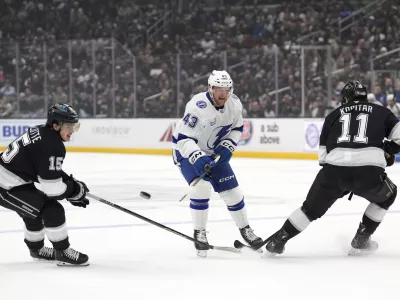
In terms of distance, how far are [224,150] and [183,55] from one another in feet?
32.4

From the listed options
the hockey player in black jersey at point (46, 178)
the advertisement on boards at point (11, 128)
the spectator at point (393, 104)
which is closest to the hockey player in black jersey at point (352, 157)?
the hockey player in black jersey at point (46, 178)

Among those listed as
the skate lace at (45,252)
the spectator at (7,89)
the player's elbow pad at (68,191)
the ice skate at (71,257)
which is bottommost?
the spectator at (7,89)

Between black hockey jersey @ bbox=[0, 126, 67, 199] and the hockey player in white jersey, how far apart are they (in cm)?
90

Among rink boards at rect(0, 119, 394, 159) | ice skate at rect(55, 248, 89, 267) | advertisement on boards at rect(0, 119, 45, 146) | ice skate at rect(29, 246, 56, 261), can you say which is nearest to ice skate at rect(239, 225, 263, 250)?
ice skate at rect(55, 248, 89, 267)

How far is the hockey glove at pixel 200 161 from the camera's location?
16.0 ft

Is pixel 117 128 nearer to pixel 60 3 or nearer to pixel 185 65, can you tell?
pixel 185 65

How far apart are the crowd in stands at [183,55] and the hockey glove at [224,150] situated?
8.24 meters

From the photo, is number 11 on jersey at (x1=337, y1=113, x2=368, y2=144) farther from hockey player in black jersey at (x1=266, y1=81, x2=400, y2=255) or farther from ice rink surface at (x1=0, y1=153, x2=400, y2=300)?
ice rink surface at (x1=0, y1=153, x2=400, y2=300)

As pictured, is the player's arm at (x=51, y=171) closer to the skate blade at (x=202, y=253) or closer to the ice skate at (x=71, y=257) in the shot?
the ice skate at (x=71, y=257)

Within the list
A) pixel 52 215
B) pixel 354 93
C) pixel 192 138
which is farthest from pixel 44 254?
pixel 354 93

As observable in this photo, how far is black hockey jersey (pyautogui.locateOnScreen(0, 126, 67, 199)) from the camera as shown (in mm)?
4328

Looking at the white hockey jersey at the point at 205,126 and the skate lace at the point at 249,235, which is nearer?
the white hockey jersey at the point at 205,126

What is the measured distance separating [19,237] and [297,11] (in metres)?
12.1

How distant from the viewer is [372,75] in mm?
13258
